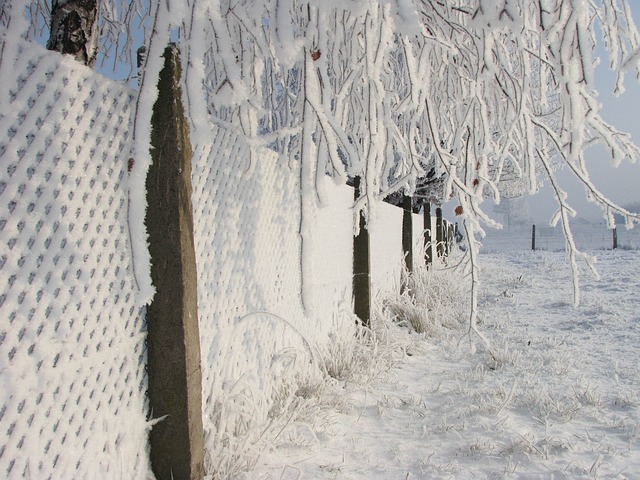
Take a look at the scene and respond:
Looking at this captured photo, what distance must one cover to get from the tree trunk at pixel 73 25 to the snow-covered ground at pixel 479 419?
6.36 ft

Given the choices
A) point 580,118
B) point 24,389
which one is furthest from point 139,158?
point 580,118

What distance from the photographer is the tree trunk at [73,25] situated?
1982 mm

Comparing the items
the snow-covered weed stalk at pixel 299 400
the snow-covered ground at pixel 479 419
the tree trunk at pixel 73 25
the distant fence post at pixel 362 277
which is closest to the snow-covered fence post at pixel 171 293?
the snow-covered weed stalk at pixel 299 400

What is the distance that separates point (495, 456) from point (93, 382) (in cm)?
178

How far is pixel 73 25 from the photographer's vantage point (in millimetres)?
1995

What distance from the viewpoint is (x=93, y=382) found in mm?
1439

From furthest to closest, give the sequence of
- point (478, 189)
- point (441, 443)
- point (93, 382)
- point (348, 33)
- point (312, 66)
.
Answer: point (441, 443) < point (478, 189) < point (348, 33) < point (93, 382) < point (312, 66)

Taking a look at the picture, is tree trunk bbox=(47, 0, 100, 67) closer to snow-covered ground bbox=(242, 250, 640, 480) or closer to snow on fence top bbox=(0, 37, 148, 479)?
snow on fence top bbox=(0, 37, 148, 479)

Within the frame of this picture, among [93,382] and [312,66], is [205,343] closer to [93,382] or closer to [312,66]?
[93,382]

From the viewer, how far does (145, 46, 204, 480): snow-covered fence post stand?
5.33ft

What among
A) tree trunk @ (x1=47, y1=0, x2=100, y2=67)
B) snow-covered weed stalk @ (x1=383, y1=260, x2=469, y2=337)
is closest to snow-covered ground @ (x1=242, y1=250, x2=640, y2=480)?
snow-covered weed stalk @ (x1=383, y1=260, x2=469, y2=337)

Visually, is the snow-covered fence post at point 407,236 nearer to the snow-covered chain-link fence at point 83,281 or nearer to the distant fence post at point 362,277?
the distant fence post at point 362,277

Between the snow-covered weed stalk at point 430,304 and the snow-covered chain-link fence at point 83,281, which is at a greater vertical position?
the snow-covered chain-link fence at point 83,281

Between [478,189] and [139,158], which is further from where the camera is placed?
[478,189]
